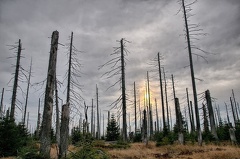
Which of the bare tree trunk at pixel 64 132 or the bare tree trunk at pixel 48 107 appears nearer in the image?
the bare tree trunk at pixel 64 132

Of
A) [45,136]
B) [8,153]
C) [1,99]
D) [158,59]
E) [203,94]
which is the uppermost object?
[158,59]

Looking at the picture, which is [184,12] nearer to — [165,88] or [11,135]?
[165,88]

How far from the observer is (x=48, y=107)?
990 cm

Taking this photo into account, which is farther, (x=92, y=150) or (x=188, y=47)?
(x=188, y=47)

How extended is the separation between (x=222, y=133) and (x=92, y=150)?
19963 mm

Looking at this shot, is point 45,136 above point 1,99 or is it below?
below

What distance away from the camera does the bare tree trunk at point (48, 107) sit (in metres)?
9.22

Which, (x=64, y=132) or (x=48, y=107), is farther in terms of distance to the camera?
(x=48, y=107)

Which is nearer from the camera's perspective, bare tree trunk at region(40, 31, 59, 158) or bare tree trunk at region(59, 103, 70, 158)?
bare tree trunk at region(59, 103, 70, 158)

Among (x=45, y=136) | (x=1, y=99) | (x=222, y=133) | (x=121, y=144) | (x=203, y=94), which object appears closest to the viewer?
(x=45, y=136)

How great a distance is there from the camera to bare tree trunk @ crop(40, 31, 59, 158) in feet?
30.2

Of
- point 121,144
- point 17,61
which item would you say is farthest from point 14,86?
point 121,144

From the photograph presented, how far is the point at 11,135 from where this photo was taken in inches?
569

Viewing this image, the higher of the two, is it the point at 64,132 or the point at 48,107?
the point at 48,107
